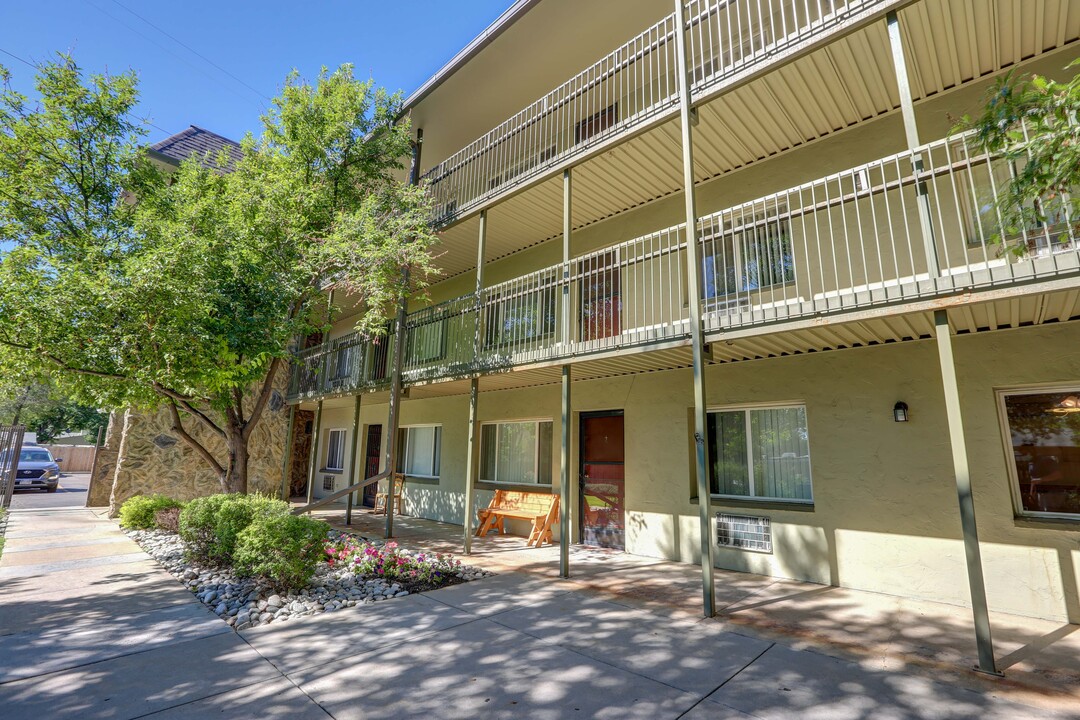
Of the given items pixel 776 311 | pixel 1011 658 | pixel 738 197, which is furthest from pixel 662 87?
pixel 1011 658

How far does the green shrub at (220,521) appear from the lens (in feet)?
20.7

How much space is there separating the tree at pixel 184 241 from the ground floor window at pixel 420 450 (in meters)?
4.15

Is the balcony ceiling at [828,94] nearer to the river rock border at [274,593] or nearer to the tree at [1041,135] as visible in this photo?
the tree at [1041,135]

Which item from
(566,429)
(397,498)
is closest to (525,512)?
(566,429)

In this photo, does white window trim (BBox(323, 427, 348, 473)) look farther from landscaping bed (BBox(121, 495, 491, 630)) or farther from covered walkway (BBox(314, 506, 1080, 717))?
covered walkway (BBox(314, 506, 1080, 717))

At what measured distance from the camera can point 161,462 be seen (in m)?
12.5

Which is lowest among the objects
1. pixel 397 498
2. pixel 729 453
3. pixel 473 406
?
pixel 397 498

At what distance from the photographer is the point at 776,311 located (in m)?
5.11

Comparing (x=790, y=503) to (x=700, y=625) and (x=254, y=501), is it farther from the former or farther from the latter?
(x=254, y=501)

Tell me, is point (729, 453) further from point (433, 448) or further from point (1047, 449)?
point (433, 448)

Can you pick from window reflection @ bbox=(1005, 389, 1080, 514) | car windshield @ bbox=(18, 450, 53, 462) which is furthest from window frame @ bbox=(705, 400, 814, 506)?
car windshield @ bbox=(18, 450, 53, 462)

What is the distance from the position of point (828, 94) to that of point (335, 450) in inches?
622

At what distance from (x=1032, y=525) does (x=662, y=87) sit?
8.30m

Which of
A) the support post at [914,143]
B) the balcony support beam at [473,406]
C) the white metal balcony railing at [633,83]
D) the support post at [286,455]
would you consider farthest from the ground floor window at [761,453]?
the support post at [286,455]
